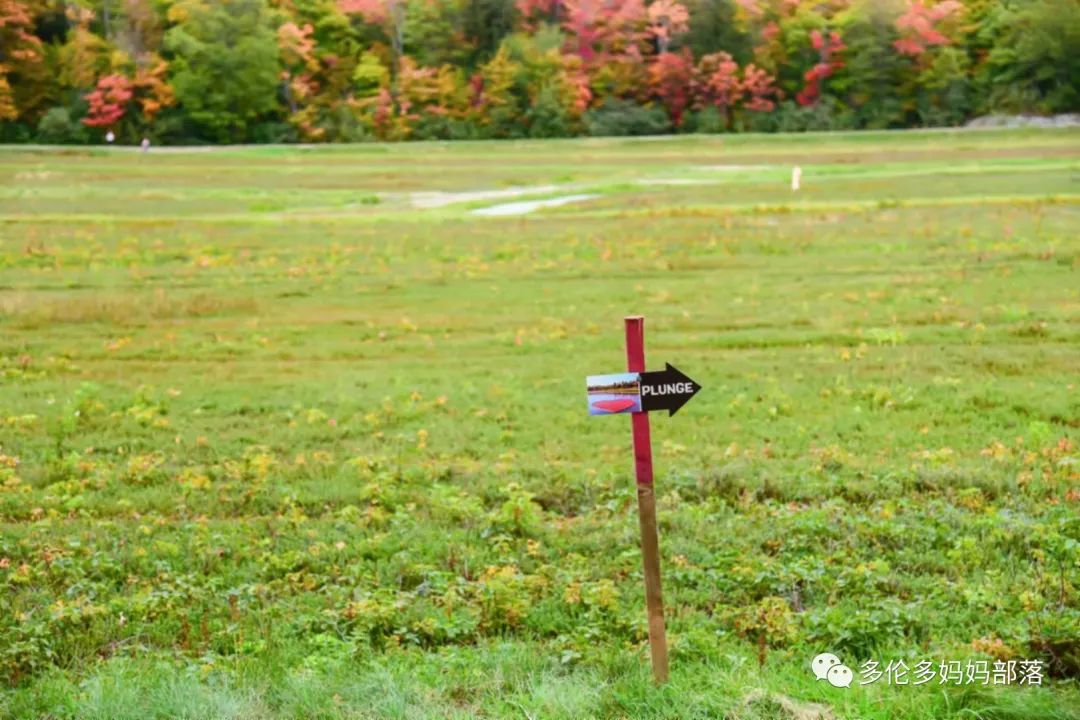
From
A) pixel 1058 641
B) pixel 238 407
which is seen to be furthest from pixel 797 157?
pixel 1058 641

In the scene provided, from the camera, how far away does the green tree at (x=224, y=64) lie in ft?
147

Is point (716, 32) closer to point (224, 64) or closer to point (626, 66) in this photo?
point (626, 66)

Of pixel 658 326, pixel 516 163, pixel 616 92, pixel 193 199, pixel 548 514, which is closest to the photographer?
pixel 548 514

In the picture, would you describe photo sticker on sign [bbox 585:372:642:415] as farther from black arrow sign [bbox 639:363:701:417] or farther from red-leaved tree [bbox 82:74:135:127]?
red-leaved tree [bbox 82:74:135:127]

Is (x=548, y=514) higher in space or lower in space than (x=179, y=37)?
lower

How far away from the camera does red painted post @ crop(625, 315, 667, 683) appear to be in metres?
4.91

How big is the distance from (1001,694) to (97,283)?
17.2m

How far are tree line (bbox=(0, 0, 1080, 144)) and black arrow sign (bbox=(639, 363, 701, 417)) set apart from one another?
1762 inches

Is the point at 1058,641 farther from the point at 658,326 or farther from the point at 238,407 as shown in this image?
the point at 658,326

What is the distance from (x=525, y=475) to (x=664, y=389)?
174 inches

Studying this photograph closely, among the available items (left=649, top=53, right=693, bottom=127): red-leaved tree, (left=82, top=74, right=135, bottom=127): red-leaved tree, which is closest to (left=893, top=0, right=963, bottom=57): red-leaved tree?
(left=649, top=53, right=693, bottom=127): red-leaved tree

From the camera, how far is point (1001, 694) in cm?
469

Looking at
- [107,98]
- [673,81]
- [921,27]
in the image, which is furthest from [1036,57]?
[107,98]

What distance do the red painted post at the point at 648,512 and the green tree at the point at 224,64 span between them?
4321cm
